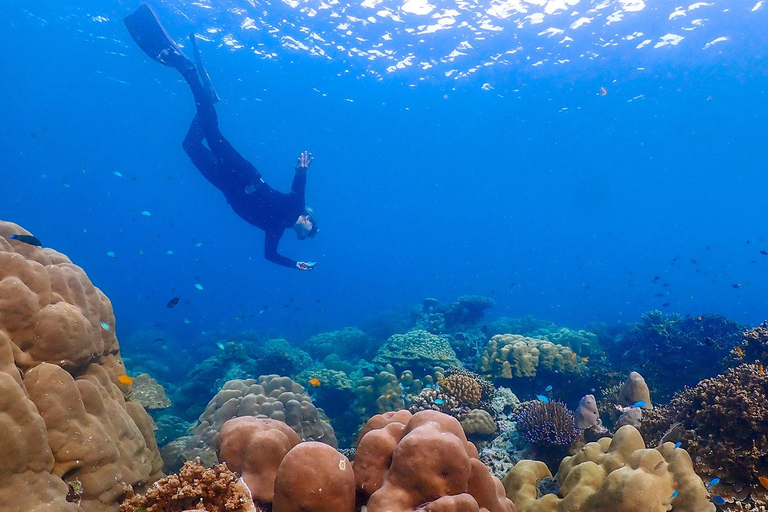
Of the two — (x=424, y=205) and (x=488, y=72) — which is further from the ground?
(x=424, y=205)

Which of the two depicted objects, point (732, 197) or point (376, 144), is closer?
point (376, 144)

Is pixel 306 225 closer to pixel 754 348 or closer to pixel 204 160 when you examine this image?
pixel 204 160

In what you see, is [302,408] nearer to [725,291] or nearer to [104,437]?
[104,437]

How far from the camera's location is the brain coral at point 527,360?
9789 millimetres

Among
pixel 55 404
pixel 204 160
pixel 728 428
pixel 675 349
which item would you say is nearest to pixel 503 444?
pixel 728 428

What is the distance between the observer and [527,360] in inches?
387

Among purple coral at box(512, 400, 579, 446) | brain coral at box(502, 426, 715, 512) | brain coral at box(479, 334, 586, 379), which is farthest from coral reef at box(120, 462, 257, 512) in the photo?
brain coral at box(479, 334, 586, 379)

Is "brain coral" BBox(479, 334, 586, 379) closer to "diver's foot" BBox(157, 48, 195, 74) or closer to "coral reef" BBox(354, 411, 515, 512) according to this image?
"coral reef" BBox(354, 411, 515, 512)

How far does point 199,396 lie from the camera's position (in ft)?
44.5

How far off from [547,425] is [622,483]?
2.51m

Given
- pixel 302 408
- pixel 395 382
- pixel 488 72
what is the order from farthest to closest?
pixel 488 72, pixel 395 382, pixel 302 408

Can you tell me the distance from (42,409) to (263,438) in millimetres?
2123

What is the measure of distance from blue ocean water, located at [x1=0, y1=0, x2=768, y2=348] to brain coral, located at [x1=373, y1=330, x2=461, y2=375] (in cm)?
898

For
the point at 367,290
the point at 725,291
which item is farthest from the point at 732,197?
the point at 367,290
